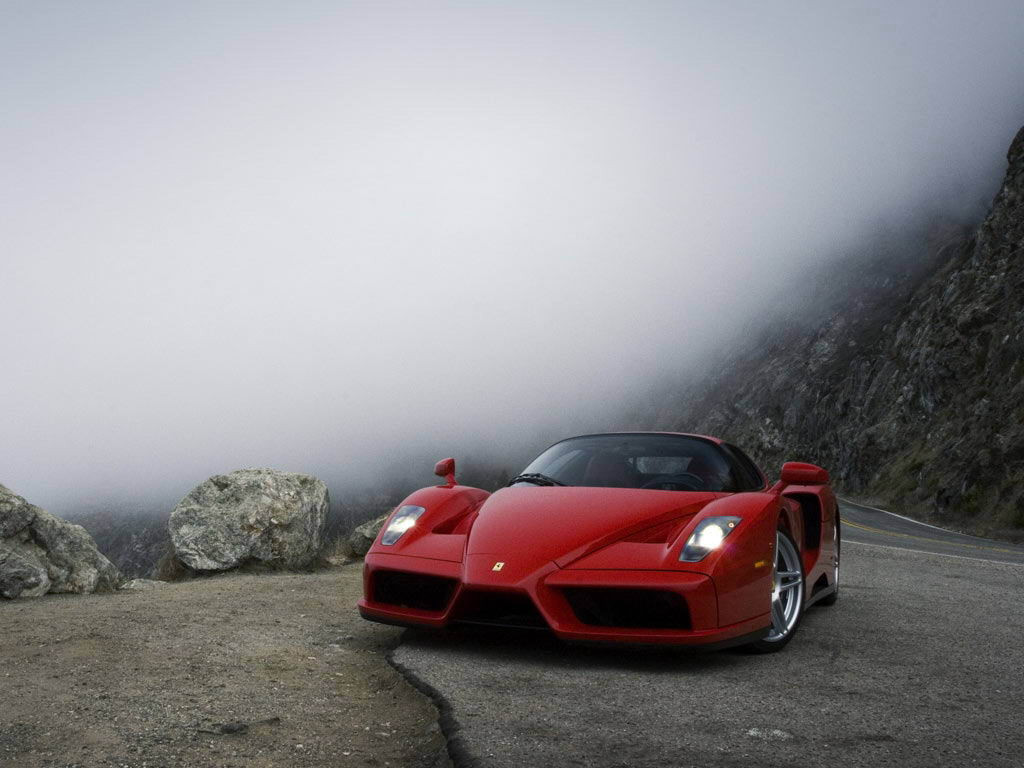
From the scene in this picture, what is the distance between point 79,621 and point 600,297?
106 metres

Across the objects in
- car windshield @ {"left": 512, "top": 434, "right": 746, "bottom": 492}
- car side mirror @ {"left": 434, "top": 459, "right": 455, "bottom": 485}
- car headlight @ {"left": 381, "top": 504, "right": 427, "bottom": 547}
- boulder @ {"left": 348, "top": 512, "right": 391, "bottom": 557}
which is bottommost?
boulder @ {"left": 348, "top": 512, "right": 391, "bottom": 557}

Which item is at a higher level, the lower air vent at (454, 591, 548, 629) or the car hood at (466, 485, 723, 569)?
the car hood at (466, 485, 723, 569)

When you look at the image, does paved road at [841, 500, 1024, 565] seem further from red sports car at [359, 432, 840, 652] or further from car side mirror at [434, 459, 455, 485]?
car side mirror at [434, 459, 455, 485]

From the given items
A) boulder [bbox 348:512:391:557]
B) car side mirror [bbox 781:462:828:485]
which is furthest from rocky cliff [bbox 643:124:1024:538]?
car side mirror [bbox 781:462:828:485]

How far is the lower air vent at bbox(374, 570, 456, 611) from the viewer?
15.5 ft

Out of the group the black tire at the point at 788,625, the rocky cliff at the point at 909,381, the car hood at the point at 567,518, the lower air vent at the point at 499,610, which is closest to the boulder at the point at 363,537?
the car hood at the point at 567,518

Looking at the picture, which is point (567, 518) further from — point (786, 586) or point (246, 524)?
point (246, 524)

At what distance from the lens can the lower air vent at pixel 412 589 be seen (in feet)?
15.5

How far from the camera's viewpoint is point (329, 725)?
11.5 ft

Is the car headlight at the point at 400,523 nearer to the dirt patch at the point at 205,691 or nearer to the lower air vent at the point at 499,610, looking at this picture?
the dirt patch at the point at 205,691

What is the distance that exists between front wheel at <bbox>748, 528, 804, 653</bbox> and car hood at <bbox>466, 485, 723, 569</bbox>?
0.60 metres

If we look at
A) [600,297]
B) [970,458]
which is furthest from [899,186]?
[600,297]

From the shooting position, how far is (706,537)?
457 centimetres

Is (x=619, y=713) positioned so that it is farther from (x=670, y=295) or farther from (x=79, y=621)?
(x=670, y=295)
